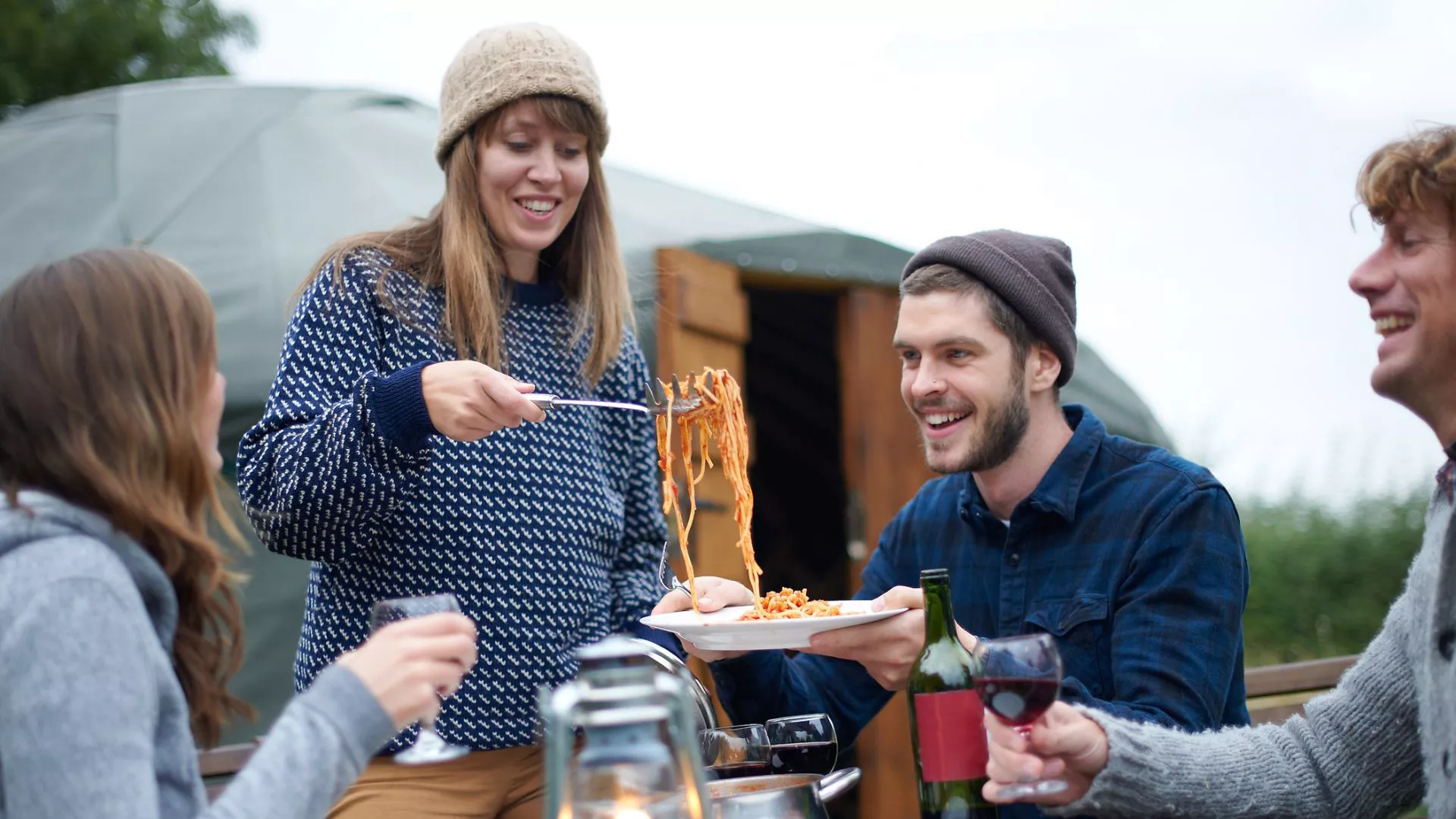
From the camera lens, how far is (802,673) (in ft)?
9.96

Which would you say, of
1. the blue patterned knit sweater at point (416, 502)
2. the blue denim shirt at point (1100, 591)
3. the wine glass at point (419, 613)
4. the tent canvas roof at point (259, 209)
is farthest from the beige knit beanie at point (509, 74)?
the tent canvas roof at point (259, 209)

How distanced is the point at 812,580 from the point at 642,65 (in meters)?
8.40

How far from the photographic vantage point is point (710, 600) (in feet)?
8.74

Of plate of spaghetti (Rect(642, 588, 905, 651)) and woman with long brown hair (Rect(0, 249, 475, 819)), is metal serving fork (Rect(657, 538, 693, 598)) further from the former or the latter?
woman with long brown hair (Rect(0, 249, 475, 819))

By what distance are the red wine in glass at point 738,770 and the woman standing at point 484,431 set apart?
65 centimetres

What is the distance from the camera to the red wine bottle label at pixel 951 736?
6.29 ft

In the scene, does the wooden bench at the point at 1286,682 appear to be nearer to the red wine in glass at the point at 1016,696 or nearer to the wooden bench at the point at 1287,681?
the wooden bench at the point at 1287,681

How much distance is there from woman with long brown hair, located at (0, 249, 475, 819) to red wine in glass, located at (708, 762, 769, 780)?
0.56 metres

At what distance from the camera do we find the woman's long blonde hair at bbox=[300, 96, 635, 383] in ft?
9.48

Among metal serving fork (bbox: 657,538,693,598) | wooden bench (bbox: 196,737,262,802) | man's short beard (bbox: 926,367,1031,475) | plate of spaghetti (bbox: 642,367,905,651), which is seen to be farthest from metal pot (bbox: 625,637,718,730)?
wooden bench (bbox: 196,737,262,802)

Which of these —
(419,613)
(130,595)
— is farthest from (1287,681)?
(130,595)

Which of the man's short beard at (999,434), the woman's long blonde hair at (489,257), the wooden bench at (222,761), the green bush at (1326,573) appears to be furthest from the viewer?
the green bush at (1326,573)

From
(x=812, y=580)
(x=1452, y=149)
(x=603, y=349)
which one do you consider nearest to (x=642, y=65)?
(x=812, y=580)

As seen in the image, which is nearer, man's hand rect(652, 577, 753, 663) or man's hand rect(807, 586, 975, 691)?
man's hand rect(807, 586, 975, 691)
